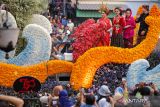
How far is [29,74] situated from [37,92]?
3.05 feet

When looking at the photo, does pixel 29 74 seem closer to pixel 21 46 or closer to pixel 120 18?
pixel 21 46

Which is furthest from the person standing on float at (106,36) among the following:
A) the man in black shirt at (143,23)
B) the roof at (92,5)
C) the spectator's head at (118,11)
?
the roof at (92,5)

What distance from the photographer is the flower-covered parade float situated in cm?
1858

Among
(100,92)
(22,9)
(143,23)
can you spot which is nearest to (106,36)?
(143,23)

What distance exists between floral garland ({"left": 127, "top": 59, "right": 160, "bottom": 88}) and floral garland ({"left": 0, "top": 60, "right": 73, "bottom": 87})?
5.77ft

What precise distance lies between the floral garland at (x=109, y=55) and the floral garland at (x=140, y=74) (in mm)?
559

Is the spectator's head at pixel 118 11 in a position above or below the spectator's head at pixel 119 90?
above

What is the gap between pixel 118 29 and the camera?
1945 cm

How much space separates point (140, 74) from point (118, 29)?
170 centimetres

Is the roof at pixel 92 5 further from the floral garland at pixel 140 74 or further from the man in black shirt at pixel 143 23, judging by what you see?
the floral garland at pixel 140 74

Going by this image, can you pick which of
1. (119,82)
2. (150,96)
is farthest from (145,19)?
(150,96)

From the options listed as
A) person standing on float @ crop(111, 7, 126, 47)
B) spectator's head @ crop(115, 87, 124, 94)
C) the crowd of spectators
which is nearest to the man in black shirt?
person standing on float @ crop(111, 7, 126, 47)

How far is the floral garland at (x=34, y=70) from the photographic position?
18.6 m

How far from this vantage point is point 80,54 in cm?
1919
